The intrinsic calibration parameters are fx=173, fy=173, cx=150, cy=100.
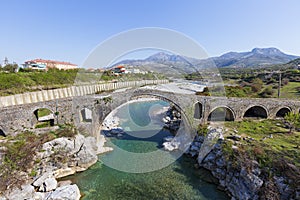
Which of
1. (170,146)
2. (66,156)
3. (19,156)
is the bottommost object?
(170,146)

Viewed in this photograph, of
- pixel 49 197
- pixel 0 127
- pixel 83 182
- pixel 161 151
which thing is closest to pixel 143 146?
pixel 161 151

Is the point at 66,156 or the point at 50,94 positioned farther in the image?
the point at 50,94

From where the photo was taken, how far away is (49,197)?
12094 millimetres

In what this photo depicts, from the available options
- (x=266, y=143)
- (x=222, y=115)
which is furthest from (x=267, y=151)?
(x=222, y=115)

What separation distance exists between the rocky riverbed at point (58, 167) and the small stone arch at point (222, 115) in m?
14.0

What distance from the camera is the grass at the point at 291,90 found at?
32969 millimetres

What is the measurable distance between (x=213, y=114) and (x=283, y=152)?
9.83 metres

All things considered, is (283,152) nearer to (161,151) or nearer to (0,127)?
(161,151)

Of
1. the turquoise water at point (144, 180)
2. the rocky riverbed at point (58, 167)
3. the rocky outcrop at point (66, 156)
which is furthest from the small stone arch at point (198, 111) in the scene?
the rocky outcrop at point (66, 156)

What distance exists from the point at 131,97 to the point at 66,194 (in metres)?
12.5

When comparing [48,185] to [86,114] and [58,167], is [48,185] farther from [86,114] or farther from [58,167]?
[86,114]

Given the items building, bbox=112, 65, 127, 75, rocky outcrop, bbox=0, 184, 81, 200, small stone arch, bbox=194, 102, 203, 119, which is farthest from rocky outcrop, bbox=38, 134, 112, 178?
building, bbox=112, 65, 127, 75

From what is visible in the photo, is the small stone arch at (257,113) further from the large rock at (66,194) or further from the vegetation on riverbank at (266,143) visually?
the large rock at (66,194)

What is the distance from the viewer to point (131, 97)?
2211 centimetres
